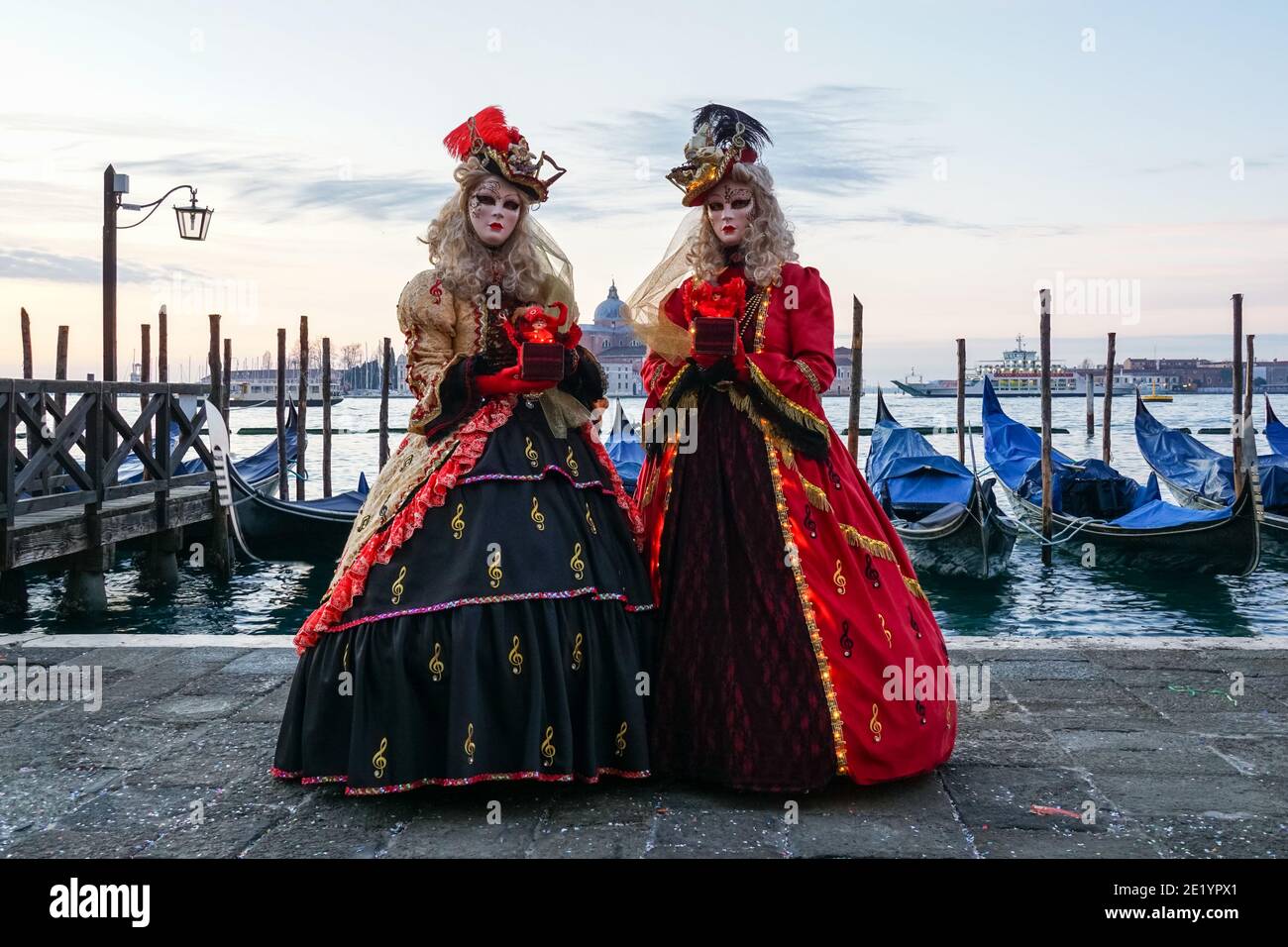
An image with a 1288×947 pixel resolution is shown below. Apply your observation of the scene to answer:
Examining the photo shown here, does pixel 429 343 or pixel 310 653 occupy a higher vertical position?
pixel 429 343

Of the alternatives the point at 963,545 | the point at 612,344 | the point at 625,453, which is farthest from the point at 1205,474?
the point at 612,344

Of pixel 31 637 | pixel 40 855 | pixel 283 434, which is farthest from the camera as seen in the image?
pixel 283 434

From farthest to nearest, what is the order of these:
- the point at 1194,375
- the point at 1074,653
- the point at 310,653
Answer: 1. the point at 1194,375
2. the point at 1074,653
3. the point at 310,653

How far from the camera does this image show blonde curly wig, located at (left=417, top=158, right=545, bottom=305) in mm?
2805

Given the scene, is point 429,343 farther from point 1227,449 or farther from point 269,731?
point 1227,449

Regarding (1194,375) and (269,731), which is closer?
→ (269,731)

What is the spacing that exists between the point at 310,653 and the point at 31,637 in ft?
7.65

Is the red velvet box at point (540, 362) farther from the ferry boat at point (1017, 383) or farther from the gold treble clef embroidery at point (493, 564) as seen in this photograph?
the ferry boat at point (1017, 383)

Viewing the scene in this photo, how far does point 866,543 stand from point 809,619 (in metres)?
0.27

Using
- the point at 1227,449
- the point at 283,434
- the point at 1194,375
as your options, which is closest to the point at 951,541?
the point at 283,434

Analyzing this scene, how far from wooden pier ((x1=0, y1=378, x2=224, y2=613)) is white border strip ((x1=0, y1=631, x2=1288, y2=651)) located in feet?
9.20

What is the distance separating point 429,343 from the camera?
2799 mm

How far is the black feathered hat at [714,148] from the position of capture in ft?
9.36

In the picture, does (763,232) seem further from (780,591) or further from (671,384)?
(780,591)
